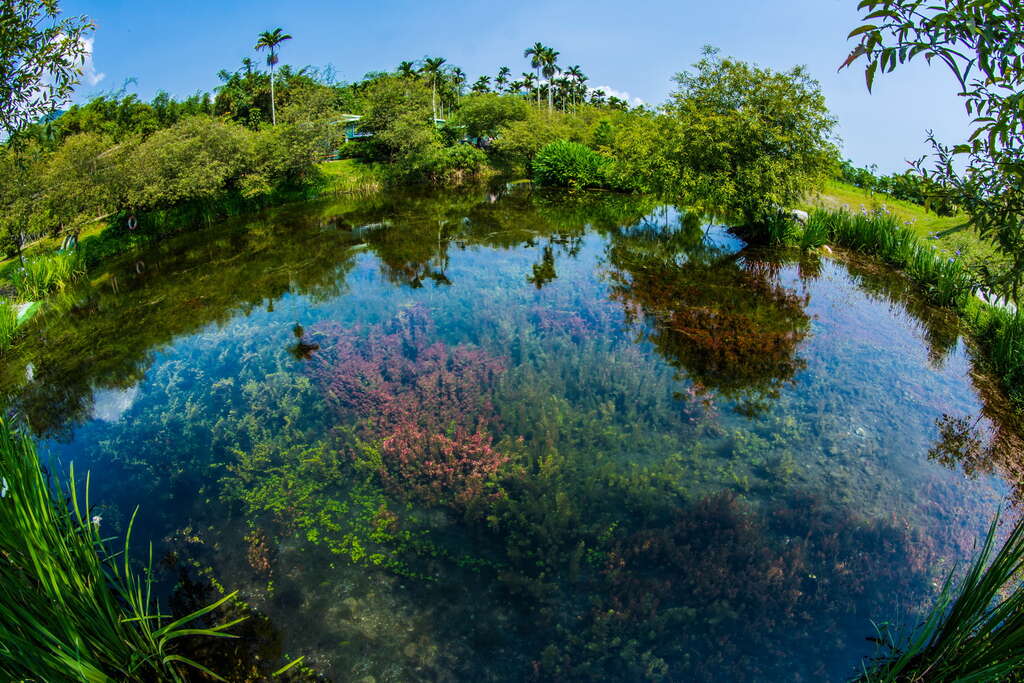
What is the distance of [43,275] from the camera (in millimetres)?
17297

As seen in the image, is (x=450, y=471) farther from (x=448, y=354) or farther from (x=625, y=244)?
(x=625, y=244)

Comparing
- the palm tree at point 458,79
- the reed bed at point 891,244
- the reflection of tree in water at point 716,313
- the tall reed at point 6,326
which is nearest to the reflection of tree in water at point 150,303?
the tall reed at point 6,326

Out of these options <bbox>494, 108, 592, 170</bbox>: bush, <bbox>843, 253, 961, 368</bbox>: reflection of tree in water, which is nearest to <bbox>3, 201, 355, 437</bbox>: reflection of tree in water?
<bbox>843, 253, 961, 368</bbox>: reflection of tree in water

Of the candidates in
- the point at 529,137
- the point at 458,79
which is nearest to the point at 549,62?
the point at 458,79

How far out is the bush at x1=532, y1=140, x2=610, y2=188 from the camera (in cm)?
3897

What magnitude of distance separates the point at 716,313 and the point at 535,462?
8678mm

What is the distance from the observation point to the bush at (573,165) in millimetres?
38969

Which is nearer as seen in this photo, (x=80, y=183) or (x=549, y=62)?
(x=80, y=183)

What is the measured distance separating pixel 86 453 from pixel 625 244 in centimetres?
1984

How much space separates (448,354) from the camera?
12898 mm

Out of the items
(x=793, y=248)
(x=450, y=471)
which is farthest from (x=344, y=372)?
(x=793, y=248)

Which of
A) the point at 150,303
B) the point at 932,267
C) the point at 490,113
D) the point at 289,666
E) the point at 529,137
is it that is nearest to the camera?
the point at 289,666

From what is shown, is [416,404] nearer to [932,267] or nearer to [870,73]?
[870,73]

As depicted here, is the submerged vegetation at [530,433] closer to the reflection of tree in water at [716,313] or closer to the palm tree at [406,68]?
the reflection of tree in water at [716,313]
